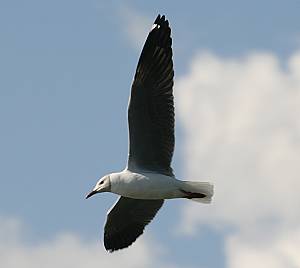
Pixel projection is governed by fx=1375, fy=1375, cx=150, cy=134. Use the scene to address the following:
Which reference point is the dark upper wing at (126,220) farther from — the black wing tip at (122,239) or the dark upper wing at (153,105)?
the dark upper wing at (153,105)

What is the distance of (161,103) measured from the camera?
21141mm

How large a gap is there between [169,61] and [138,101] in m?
0.88

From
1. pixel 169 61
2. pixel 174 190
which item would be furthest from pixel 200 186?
pixel 169 61

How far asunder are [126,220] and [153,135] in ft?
8.01

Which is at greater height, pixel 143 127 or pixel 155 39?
pixel 155 39

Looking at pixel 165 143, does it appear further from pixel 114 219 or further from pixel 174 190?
pixel 114 219

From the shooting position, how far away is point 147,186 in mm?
21234

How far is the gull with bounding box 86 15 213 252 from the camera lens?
2108 centimetres

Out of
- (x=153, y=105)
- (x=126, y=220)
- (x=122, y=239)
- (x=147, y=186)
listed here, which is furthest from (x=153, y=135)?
(x=122, y=239)

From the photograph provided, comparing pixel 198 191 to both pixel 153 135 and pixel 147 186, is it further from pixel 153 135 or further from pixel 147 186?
pixel 153 135

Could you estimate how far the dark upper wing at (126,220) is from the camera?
2292cm

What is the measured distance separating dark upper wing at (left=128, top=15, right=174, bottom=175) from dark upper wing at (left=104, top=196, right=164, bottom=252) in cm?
149

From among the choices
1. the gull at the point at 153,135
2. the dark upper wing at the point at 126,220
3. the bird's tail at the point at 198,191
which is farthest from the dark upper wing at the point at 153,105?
the dark upper wing at the point at 126,220

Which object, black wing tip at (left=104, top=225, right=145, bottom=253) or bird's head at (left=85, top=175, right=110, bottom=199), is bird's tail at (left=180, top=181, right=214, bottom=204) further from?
black wing tip at (left=104, top=225, right=145, bottom=253)
